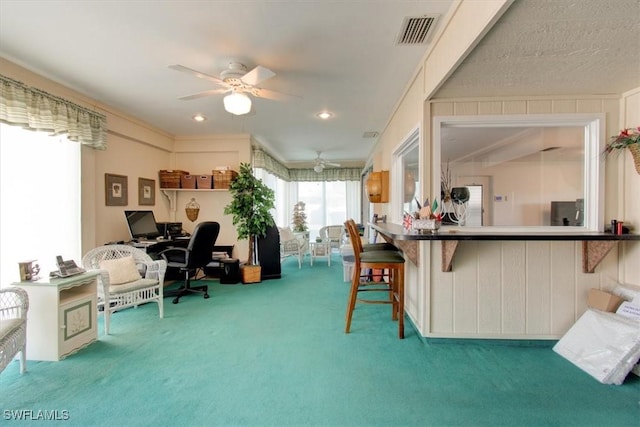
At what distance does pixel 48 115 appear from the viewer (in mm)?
2527

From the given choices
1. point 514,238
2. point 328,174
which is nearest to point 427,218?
point 514,238

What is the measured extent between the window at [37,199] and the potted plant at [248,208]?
1.76 m

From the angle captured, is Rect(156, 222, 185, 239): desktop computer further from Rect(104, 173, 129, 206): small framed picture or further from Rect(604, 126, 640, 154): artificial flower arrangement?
Rect(604, 126, 640, 154): artificial flower arrangement

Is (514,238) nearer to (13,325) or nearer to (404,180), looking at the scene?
(404,180)

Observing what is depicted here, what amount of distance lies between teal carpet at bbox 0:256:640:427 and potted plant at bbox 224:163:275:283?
1550mm

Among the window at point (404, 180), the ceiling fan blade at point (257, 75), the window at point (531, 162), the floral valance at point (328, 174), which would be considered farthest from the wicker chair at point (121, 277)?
the floral valance at point (328, 174)

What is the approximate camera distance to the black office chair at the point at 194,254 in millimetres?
3287

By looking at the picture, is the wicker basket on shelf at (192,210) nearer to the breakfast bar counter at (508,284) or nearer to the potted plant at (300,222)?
the potted plant at (300,222)

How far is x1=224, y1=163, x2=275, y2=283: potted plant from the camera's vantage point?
13.5 ft

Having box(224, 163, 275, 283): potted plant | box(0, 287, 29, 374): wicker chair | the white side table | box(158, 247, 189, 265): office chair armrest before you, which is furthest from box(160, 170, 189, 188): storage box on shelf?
the white side table

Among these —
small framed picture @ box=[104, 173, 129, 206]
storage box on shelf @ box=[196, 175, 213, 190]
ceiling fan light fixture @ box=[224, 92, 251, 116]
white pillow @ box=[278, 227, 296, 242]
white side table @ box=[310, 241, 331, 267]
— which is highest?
ceiling fan light fixture @ box=[224, 92, 251, 116]

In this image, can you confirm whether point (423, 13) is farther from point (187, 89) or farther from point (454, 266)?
point (187, 89)

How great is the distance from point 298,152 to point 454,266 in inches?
174

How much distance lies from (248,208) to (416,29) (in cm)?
308
